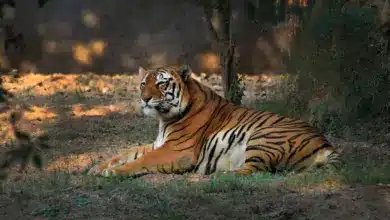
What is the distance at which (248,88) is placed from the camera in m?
12.3

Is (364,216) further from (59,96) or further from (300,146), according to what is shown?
(59,96)

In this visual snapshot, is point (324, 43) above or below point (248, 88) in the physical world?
above

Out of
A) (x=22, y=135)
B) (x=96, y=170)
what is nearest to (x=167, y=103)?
(x=96, y=170)

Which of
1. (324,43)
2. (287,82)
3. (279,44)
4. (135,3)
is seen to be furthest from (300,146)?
(135,3)

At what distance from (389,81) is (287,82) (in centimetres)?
160

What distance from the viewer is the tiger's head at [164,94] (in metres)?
7.19

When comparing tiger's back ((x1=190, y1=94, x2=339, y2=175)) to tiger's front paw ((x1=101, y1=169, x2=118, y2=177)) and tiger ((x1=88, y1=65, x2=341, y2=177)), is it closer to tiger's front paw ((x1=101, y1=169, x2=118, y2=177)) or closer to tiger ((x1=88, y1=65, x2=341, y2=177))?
tiger ((x1=88, y1=65, x2=341, y2=177))

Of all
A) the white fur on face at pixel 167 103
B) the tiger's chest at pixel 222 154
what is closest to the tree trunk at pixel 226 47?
the white fur on face at pixel 167 103

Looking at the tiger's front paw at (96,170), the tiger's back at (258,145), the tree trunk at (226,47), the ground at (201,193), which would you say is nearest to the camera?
the ground at (201,193)

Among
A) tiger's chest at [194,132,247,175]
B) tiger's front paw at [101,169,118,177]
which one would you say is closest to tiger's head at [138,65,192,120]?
tiger's chest at [194,132,247,175]

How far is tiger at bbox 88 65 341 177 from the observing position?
21.7ft

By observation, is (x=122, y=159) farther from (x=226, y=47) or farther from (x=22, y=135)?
(x=22, y=135)

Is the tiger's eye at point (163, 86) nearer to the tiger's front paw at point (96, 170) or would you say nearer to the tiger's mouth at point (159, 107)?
the tiger's mouth at point (159, 107)

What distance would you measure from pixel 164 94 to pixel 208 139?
0.62 m
